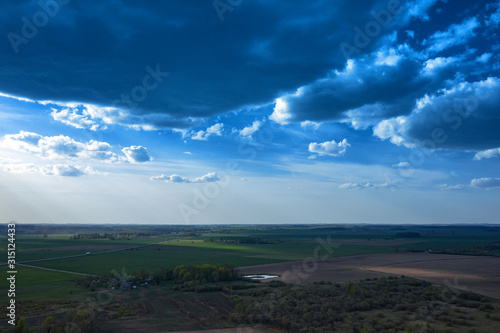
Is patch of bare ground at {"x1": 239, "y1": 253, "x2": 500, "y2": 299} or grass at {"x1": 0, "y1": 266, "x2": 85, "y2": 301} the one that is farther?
patch of bare ground at {"x1": 239, "y1": 253, "x2": 500, "y2": 299}

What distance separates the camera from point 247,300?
4406cm

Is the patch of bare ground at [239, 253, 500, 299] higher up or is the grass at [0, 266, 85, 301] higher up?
the grass at [0, 266, 85, 301]

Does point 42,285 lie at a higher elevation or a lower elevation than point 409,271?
higher

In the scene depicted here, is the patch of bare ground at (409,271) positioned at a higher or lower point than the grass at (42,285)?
lower

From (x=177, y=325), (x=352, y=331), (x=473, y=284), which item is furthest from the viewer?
(x=473, y=284)

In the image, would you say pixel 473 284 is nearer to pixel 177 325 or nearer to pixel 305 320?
pixel 305 320

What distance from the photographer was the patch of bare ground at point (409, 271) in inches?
2231

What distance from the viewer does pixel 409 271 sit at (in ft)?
230

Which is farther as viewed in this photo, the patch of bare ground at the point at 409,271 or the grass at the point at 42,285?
the patch of bare ground at the point at 409,271

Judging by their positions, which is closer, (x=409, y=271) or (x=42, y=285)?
(x=42, y=285)

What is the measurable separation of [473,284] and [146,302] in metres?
48.9

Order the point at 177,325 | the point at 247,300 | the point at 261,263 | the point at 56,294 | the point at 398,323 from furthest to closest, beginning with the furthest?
the point at 261,263
the point at 56,294
the point at 247,300
the point at 177,325
the point at 398,323

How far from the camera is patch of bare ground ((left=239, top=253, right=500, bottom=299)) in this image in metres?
56.7

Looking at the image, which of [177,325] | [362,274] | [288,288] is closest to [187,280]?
[288,288]
